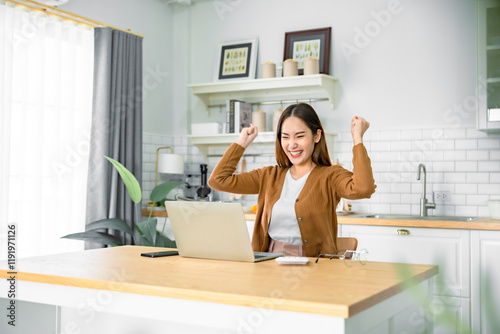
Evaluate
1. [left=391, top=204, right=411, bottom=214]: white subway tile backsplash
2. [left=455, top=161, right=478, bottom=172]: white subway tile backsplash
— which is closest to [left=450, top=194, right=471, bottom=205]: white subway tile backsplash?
[left=455, top=161, right=478, bottom=172]: white subway tile backsplash

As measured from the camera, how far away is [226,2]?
5.15 meters

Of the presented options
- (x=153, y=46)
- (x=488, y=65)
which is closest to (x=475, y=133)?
(x=488, y=65)

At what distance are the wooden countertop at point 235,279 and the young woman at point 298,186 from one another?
29cm

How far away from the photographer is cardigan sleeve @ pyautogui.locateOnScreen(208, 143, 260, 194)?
2740 millimetres

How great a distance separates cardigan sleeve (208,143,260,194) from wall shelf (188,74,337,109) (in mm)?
1832

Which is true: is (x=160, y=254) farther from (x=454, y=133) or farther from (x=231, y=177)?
(x=454, y=133)

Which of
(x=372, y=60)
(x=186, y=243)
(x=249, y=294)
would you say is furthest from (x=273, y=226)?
(x=372, y=60)

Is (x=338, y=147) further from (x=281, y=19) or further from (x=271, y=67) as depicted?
(x=281, y=19)

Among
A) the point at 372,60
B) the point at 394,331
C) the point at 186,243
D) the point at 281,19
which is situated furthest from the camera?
the point at 281,19

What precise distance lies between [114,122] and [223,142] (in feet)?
Answer: 3.17

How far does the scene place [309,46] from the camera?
4.68 metres

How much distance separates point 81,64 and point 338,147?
6.84 ft

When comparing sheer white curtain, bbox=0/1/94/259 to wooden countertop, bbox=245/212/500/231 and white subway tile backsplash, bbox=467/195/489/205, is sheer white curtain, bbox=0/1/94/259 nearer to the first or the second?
wooden countertop, bbox=245/212/500/231

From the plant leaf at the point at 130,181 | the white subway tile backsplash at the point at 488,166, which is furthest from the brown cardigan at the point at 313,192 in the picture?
the white subway tile backsplash at the point at 488,166
